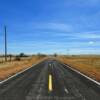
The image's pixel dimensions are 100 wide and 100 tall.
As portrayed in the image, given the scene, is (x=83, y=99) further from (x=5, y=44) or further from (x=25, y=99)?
(x=5, y=44)

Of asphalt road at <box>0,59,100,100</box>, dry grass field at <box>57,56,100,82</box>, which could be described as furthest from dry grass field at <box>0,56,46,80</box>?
dry grass field at <box>57,56,100,82</box>

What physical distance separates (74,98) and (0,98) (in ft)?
9.77

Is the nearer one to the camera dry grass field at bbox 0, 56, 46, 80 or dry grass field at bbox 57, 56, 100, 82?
dry grass field at bbox 57, 56, 100, 82

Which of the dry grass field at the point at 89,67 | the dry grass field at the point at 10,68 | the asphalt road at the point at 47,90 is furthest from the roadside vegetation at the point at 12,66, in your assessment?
the dry grass field at the point at 89,67

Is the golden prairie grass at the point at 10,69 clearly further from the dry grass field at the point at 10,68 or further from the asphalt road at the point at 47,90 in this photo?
the asphalt road at the point at 47,90

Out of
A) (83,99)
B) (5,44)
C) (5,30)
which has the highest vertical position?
→ (5,30)

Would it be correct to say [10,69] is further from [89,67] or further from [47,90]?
[47,90]

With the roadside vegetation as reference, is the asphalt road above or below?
below

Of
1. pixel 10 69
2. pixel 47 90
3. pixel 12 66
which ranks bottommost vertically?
pixel 47 90

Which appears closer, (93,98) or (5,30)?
(93,98)

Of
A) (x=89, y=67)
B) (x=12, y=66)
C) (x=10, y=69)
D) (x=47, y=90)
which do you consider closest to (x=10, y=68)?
(x=10, y=69)

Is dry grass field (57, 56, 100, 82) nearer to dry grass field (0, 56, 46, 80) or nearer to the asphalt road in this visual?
the asphalt road

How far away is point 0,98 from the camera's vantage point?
29.8 ft

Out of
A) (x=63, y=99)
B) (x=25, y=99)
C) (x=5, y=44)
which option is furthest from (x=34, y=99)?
(x=5, y=44)
